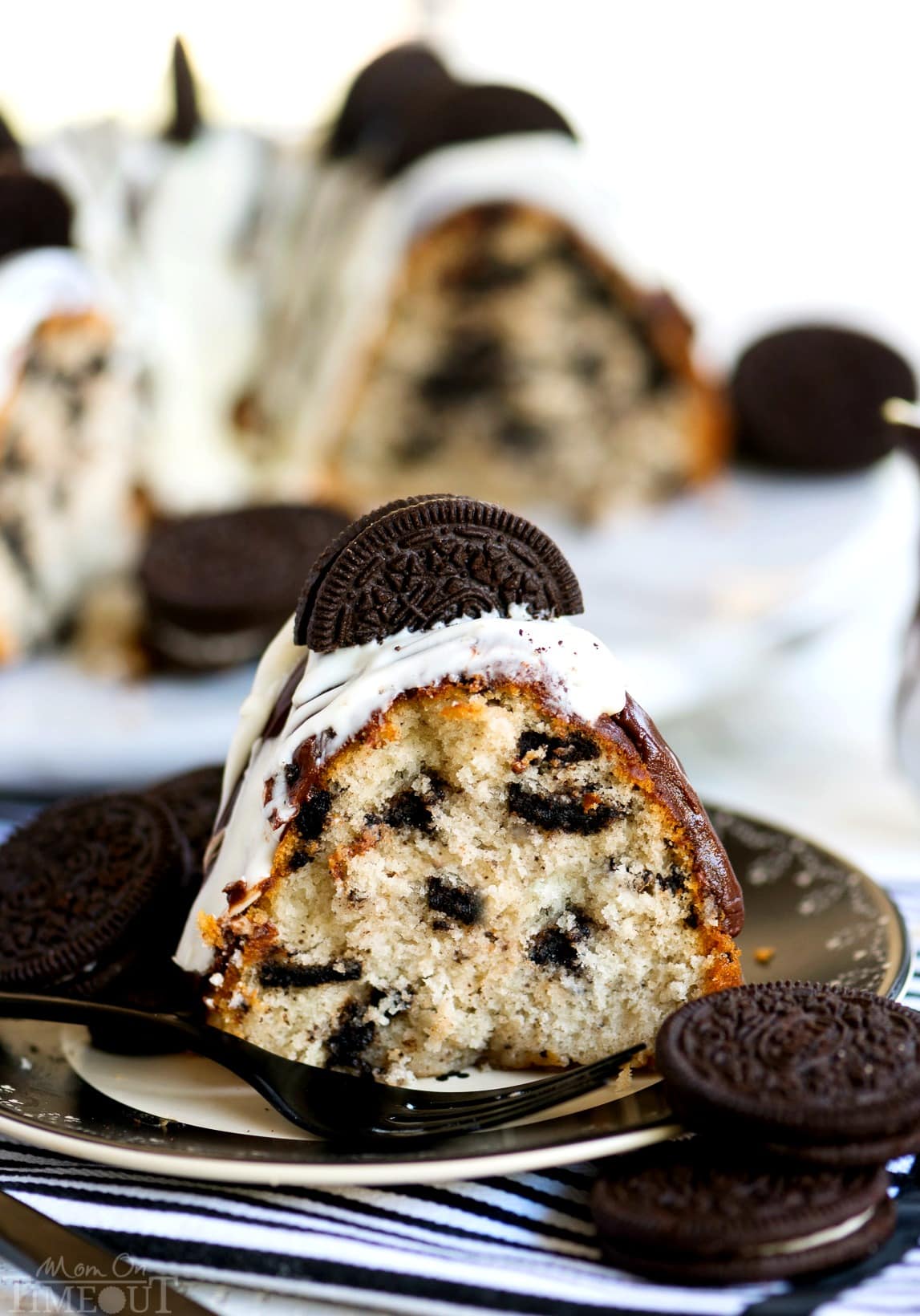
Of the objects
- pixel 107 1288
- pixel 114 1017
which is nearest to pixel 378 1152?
pixel 107 1288

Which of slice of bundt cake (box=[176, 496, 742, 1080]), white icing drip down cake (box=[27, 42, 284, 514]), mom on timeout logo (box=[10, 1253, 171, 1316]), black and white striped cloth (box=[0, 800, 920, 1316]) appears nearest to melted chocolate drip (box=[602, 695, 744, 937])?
slice of bundt cake (box=[176, 496, 742, 1080])

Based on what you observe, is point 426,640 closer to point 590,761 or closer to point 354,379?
point 590,761

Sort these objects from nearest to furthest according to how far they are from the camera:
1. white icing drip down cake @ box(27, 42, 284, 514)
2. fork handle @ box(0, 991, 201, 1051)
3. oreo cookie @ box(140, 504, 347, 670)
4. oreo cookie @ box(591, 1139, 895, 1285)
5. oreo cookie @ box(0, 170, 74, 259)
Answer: oreo cookie @ box(591, 1139, 895, 1285) < fork handle @ box(0, 991, 201, 1051) < oreo cookie @ box(140, 504, 347, 670) < oreo cookie @ box(0, 170, 74, 259) < white icing drip down cake @ box(27, 42, 284, 514)

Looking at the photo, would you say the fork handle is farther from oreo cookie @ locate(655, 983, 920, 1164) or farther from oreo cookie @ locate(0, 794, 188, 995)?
oreo cookie @ locate(655, 983, 920, 1164)

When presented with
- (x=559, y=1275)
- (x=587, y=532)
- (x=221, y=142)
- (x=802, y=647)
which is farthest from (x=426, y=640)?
(x=221, y=142)

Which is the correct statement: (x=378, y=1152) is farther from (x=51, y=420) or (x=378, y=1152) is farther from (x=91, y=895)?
(x=51, y=420)

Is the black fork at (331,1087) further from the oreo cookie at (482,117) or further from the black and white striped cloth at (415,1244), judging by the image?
the oreo cookie at (482,117)
